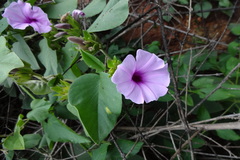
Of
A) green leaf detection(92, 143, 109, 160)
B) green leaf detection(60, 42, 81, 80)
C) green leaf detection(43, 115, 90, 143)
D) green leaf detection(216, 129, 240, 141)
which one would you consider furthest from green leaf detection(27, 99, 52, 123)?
green leaf detection(216, 129, 240, 141)

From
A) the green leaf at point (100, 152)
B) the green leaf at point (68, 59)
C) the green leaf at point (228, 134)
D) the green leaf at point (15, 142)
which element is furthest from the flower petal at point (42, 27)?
the green leaf at point (228, 134)

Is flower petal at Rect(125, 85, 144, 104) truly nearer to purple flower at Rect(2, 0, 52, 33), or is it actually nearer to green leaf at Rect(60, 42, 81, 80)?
green leaf at Rect(60, 42, 81, 80)

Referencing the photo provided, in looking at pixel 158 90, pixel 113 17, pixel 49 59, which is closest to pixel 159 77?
pixel 158 90

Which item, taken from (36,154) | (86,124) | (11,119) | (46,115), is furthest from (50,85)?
(11,119)

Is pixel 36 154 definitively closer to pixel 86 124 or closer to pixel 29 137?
pixel 29 137

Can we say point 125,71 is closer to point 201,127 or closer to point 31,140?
point 201,127

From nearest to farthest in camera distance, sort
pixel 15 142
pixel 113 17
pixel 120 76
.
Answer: pixel 120 76 < pixel 113 17 < pixel 15 142
